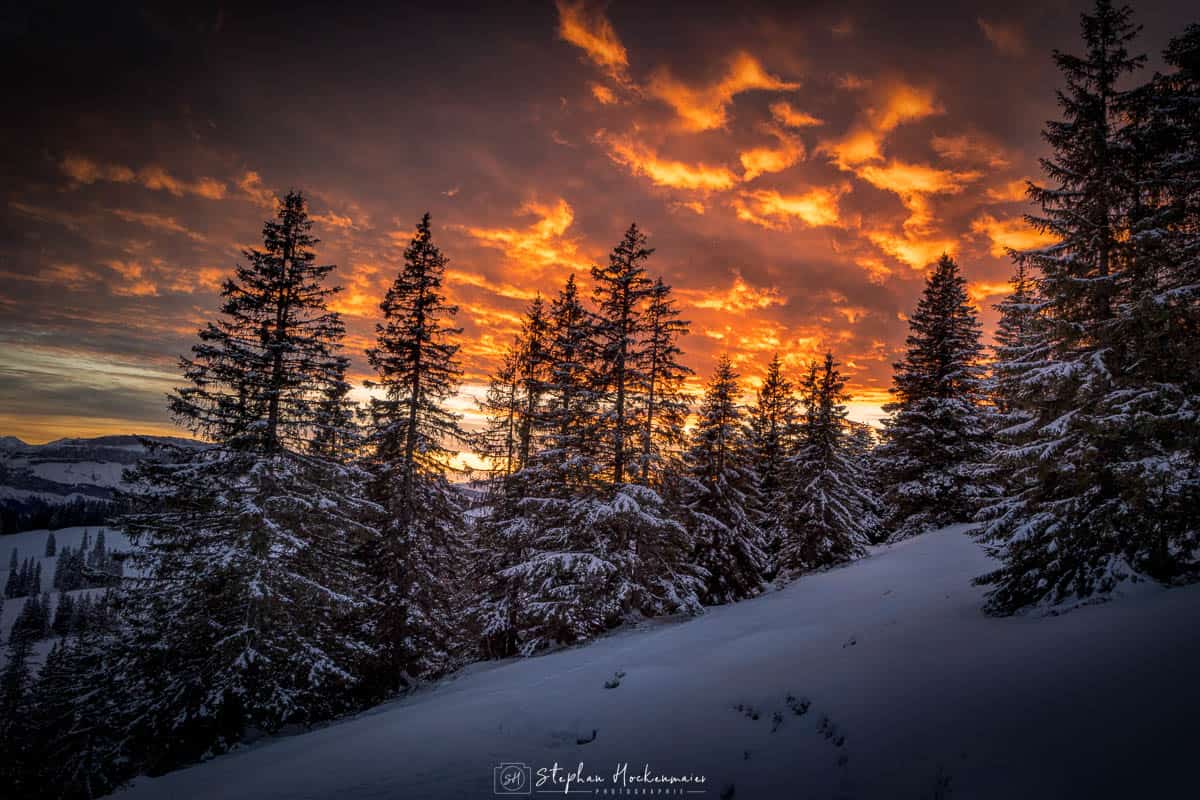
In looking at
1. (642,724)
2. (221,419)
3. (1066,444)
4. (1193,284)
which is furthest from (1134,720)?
(221,419)

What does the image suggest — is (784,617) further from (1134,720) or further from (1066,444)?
(1134,720)

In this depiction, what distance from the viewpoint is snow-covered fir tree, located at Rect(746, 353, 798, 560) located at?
27547 millimetres

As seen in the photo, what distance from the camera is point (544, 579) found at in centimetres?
1703

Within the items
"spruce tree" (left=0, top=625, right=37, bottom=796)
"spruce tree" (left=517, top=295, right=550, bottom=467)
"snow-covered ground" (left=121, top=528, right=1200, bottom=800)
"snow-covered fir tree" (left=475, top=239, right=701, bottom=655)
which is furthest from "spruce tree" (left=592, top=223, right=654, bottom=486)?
"spruce tree" (left=0, top=625, right=37, bottom=796)

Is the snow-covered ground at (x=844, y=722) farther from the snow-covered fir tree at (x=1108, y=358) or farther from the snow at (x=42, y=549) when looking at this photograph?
the snow at (x=42, y=549)

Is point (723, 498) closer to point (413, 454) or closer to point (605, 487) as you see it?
point (605, 487)

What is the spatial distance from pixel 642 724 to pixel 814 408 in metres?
23.0

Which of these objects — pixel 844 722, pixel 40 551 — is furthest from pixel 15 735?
pixel 40 551

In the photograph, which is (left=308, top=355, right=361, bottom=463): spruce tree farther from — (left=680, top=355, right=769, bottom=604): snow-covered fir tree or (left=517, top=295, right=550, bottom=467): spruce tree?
(left=680, top=355, right=769, bottom=604): snow-covered fir tree

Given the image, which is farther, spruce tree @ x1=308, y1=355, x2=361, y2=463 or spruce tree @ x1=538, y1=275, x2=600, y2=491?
spruce tree @ x1=538, y1=275, x2=600, y2=491

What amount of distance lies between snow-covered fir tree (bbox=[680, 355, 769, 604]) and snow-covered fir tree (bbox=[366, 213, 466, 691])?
11359mm

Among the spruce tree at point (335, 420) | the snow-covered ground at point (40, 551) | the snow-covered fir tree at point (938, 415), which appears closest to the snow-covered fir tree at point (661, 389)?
the spruce tree at point (335, 420)

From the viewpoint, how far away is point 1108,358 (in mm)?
9195

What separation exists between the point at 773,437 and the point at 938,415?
349 inches
